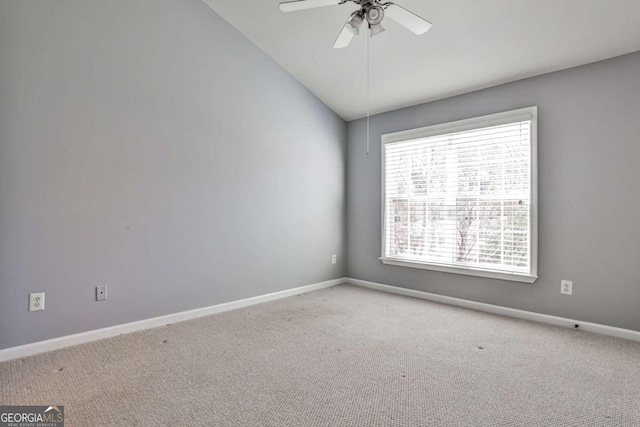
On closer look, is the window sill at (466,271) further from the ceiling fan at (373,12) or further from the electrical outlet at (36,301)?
the electrical outlet at (36,301)

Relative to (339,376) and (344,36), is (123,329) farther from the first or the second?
(344,36)

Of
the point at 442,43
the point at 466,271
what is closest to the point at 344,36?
the point at 442,43

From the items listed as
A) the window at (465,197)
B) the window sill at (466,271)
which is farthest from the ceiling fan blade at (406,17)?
→ the window sill at (466,271)

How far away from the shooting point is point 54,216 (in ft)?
7.76

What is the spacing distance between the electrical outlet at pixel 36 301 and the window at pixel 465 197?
3.36 m

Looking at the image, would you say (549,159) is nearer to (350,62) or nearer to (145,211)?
(350,62)

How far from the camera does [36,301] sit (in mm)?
2295

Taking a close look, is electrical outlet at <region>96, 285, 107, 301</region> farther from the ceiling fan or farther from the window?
the window

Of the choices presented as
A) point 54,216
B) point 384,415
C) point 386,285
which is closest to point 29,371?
point 54,216

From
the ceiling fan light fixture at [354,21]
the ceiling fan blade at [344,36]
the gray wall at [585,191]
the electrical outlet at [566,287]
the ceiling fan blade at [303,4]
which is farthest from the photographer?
the electrical outlet at [566,287]

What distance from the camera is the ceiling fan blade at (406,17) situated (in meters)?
2.02

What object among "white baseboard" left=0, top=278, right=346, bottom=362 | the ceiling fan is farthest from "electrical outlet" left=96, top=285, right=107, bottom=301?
the ceiling fan

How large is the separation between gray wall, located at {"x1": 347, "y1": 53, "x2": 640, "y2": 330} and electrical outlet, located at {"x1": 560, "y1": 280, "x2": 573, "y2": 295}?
38 millimetres

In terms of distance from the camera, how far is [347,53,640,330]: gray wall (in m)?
2.64
